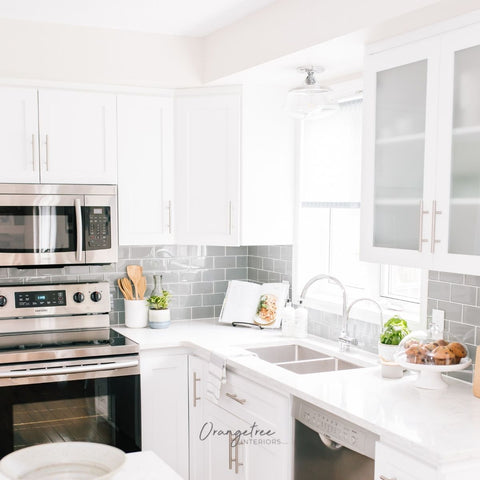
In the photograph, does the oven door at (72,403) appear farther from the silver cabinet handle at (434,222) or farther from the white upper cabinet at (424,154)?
the silver cabinet handle at (434,222)

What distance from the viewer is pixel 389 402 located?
2318 millimetres

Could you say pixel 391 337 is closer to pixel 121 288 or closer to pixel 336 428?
pixel 336 428

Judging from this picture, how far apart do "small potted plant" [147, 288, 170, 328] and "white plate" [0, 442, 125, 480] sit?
200 cm

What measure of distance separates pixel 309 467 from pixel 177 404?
1033mm

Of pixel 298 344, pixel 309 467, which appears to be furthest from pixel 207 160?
pixel 309 467

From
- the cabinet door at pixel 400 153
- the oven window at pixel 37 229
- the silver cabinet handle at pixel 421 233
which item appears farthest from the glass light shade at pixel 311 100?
the oven window at pixel 37 229

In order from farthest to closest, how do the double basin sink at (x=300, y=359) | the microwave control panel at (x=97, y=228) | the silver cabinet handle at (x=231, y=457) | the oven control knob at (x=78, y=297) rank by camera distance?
the oven control knob at (x=78, y=297) → the microwave control panel at (x=97, y=228) → the double basin sink at (x=300, y=359) → the silver cabinet handle at (x=231, y=457)

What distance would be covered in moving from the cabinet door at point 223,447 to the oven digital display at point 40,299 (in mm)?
1030

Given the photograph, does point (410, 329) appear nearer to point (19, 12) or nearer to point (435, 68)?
point (435, 68)

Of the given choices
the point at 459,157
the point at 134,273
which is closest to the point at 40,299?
the point at 134,273

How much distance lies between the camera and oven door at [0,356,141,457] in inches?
120

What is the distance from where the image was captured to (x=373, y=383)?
101 inches

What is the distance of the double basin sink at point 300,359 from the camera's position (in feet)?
10.2

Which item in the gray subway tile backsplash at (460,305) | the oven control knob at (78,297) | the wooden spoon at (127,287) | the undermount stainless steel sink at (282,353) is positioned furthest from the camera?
the wooden spoon at (127,287)
